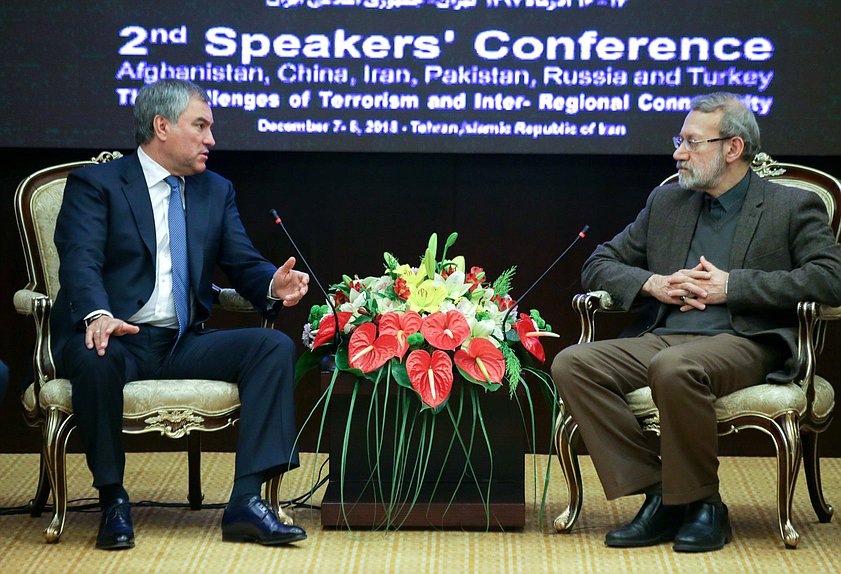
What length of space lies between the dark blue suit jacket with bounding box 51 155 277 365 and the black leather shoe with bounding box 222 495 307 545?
62cm

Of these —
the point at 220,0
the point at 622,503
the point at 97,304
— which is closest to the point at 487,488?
the point at 622,503

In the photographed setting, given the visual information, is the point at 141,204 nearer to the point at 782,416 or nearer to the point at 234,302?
the point at 234,302

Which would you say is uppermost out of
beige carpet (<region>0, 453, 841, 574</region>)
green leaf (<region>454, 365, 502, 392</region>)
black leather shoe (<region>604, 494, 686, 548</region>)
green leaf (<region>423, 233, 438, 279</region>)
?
green leaf (<region>423, 233, 438, 279</region>)

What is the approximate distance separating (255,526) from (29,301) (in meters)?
0.92

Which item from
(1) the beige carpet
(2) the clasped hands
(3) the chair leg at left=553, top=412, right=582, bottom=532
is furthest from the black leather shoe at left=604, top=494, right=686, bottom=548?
(2) the clasped hands

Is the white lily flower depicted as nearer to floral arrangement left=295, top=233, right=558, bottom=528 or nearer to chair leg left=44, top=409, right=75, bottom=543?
floral arrangement left=295, top=233, right=558, bottom=528

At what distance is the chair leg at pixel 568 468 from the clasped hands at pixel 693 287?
0.45 m

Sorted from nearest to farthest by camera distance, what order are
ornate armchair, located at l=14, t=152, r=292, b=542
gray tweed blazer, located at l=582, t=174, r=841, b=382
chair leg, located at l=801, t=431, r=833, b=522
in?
ornate armchair, located at l=14, t=152, r=292, b=542 → gray tweed blazer, located at l=582, t=174, r=841, b=382 → chair leg, located at l=801, t=431, r=833, b=522

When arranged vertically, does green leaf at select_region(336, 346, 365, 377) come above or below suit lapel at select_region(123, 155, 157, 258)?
below

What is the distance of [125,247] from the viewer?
3586mm

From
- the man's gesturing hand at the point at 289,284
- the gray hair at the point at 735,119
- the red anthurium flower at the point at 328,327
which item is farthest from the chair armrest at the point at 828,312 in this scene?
the man's gesturing hand at the point at 289,284

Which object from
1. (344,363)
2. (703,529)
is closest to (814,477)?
(703,529)

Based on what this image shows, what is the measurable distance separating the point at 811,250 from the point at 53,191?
7.40 ft

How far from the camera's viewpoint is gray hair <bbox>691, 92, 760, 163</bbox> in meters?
3.68
